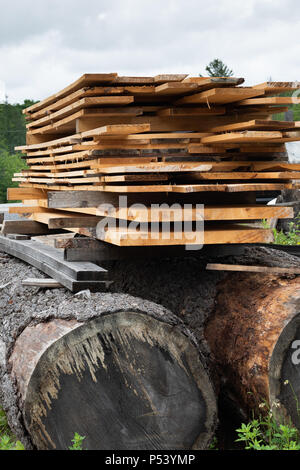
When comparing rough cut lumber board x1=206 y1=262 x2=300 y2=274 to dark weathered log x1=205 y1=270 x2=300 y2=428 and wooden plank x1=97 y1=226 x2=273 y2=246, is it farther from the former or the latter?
wooden plank x1=97 y1=226 x2=273 y2=246

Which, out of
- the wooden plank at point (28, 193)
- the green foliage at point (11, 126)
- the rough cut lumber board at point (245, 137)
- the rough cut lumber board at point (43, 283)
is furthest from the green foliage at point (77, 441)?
the green foliage at point (11, 126)

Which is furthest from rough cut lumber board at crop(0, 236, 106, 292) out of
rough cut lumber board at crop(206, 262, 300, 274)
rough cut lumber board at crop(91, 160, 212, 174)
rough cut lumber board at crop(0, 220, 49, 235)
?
rough cut lumber board at crop(206, 262, 300, 274)

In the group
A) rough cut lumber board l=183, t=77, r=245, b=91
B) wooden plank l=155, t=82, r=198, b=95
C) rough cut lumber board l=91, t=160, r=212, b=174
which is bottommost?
rough cut lumber board l=91, t=160, r=212, b=174

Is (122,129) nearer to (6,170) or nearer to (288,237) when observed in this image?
(288,237)

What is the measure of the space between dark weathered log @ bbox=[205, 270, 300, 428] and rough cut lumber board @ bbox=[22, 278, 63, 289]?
1256 mm

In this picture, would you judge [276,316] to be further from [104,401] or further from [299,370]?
[104,401]

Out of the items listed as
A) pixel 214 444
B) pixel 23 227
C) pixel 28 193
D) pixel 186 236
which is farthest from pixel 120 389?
pixel 28 193

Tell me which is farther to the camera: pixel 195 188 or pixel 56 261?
pixel 56 261

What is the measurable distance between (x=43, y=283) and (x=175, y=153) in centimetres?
147

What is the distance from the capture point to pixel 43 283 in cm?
479

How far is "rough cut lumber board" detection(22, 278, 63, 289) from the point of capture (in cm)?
475


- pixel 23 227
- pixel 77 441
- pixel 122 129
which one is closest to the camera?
pixel 77 441

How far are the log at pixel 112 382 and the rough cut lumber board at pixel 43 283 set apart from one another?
0.74 meters
